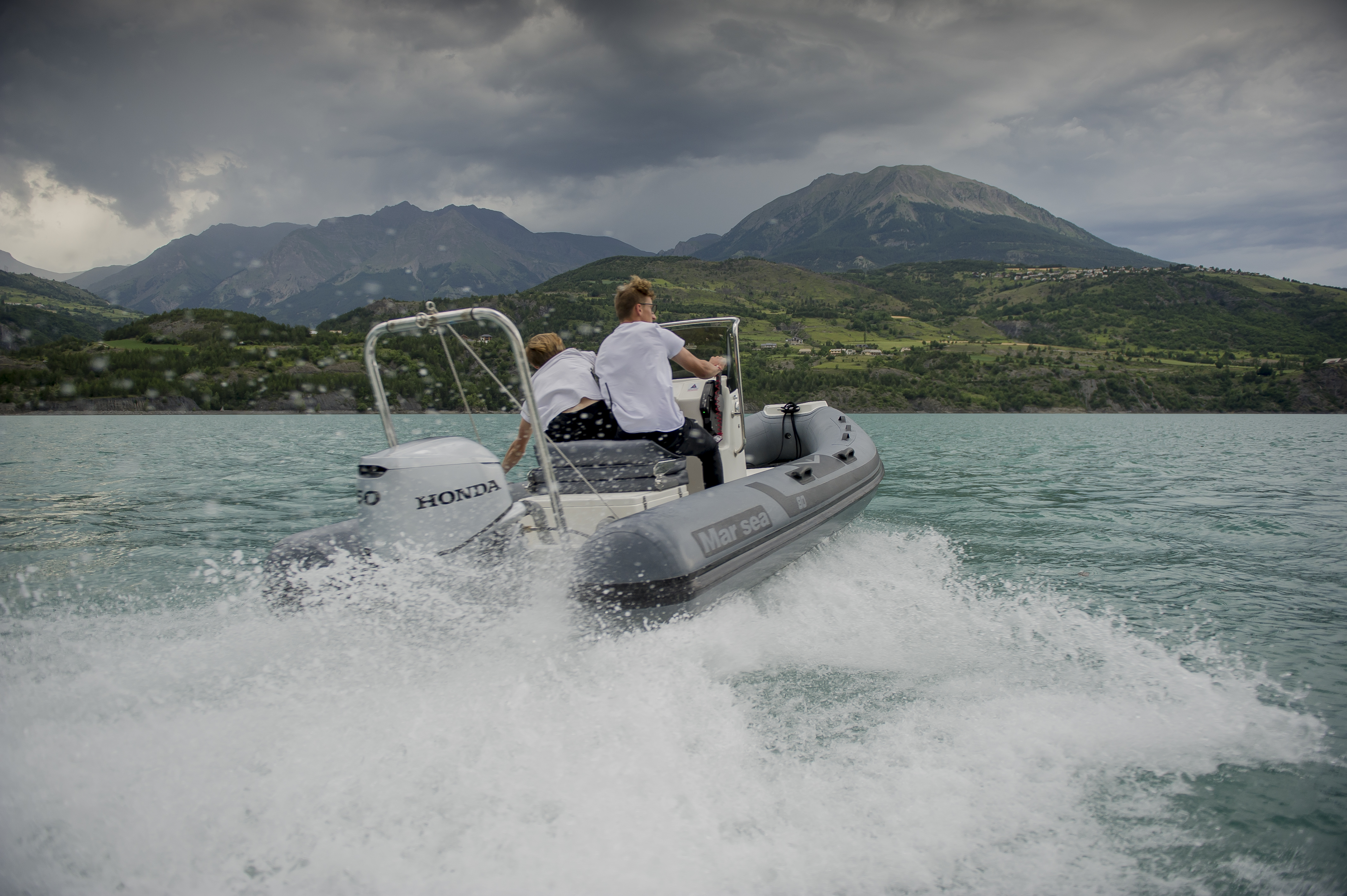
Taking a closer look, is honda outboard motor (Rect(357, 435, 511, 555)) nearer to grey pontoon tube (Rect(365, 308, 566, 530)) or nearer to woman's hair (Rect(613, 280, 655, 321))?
grey pontoon tube (Rect(365, 308, 566, 530))

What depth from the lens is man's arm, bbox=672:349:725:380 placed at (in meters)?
4.10

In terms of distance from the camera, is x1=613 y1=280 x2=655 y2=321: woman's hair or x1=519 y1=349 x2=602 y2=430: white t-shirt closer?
x1=519 y1=349 x2=602 y2=430: white t-shirt

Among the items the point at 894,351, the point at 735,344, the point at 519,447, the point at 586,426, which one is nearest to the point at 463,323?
the point at 586,426

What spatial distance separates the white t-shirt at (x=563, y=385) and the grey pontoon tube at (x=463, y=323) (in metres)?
0.11

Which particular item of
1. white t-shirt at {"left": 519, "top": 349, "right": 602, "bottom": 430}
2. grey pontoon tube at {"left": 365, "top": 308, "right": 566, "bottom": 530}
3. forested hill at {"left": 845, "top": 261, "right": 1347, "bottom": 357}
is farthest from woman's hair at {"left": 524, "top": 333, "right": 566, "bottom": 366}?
Result: forested hill at {"left": 845, "top": 261, "right": 1347, "bottom": 357}

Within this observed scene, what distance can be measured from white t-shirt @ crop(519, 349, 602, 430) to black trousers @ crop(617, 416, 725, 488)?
314mm

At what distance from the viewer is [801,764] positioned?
2.45 metres

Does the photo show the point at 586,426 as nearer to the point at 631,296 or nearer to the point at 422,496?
the point at 631,296

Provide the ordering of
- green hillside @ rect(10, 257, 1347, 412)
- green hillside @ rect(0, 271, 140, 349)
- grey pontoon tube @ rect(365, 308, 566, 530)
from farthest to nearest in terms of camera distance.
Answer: green hillside @ rect(0, 271, 140, 349) → green hillside @ rect(10, 257, 1347, 412) → grey pontoon tube @ rect(365, 308, 566, 530)

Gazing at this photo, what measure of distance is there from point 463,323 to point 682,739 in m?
2.00

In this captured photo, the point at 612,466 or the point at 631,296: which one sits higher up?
the point at 631,296

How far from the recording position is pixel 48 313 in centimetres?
10325

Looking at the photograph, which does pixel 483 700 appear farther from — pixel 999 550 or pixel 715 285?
pixel 715 285

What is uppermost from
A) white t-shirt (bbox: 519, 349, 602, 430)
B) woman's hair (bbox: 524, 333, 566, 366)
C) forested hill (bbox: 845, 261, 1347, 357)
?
forested hill (bbox: 845, 261, 1347, 357)
